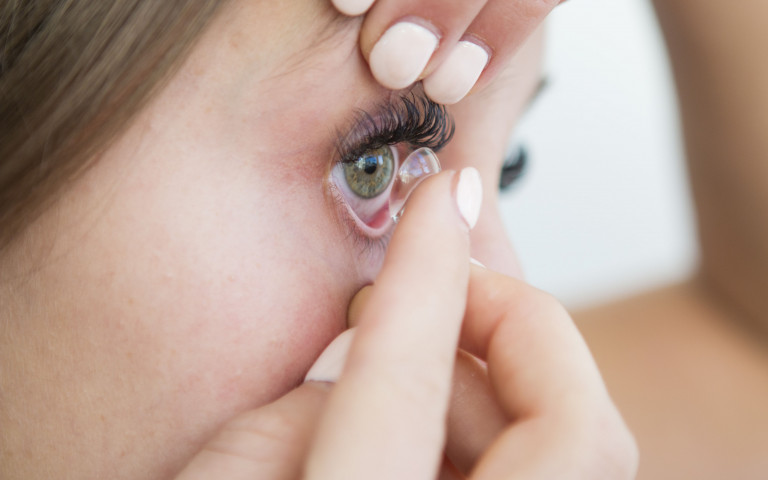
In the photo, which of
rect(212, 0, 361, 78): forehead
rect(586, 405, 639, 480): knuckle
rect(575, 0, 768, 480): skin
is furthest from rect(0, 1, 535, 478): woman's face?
rect(575, 0, 768, 480): skin

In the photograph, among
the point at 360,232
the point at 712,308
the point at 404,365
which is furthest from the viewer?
the point at 712,308

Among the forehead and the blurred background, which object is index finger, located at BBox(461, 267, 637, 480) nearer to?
the forehead

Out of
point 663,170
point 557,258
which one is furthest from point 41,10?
point 663,170

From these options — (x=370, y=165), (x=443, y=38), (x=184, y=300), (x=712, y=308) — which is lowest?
(x=712, y=308)

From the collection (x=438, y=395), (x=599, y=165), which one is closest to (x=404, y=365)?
(x=438, y=395)

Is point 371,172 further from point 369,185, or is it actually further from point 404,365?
point 404,365

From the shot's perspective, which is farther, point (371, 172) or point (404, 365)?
point (371, 172)

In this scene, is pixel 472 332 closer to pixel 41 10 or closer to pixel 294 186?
pixel 294 186

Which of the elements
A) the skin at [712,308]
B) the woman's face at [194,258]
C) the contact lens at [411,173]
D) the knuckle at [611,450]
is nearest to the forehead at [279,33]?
the woman's face at [194,258]
